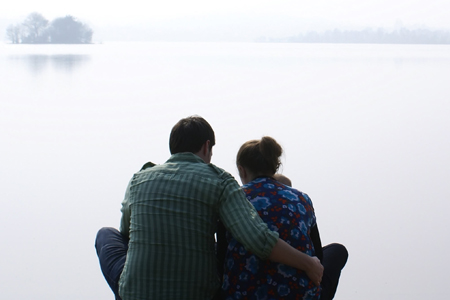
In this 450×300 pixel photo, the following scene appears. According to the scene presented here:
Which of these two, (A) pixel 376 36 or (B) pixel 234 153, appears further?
(A) pixel 376 36

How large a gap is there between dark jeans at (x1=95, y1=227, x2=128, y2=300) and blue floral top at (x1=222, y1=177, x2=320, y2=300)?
0.94 ft

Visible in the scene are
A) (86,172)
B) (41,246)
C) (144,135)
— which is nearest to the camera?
(41,246)

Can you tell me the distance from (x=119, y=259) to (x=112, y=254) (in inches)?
1.3

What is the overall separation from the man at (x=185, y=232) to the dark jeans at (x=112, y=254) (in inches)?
4.6

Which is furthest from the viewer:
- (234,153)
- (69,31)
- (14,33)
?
(69,31)

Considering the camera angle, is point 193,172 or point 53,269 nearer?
point 193,172

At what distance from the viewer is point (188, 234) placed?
1.25 meters

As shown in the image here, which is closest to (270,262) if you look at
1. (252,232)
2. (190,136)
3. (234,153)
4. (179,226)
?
(252,232)

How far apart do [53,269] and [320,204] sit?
49.5 inches

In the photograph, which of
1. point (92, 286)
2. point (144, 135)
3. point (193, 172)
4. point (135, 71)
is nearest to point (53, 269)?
point (92, 286)

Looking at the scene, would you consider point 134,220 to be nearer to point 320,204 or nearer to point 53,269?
point 53,269

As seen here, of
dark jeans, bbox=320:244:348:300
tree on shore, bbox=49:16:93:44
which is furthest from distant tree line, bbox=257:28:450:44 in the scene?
dark jeans, bbox=320:244:348:300

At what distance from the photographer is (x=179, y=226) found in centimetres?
124

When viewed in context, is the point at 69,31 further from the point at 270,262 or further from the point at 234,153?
the point at 270,262
